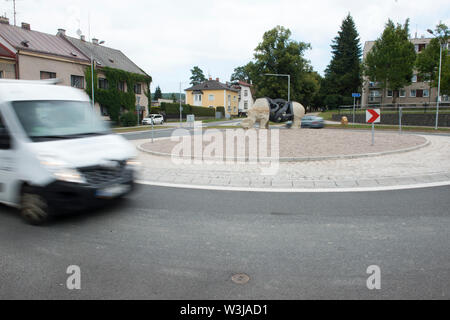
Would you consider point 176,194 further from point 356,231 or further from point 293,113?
point 293,113

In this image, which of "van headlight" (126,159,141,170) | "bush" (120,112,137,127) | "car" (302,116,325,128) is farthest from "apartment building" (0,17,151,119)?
"van headlight" (126,159,141,170)

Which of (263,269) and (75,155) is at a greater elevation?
(75,155)

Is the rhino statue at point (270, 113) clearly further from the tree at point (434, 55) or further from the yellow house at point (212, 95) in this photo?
the yellow house at point (212, 95)

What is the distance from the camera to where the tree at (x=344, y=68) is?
6975cm

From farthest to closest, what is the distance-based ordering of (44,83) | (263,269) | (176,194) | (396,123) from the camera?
(396,123) → (176,194) → (44,83) → (263,269)

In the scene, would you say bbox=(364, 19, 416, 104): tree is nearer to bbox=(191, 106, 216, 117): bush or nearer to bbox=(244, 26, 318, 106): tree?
bbox=(244, 26, 318, 106): tree

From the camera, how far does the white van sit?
5008 mm

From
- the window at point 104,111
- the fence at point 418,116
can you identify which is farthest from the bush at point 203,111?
the fence at point 418,116

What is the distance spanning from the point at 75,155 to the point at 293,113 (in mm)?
24826

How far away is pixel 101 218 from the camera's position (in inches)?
221

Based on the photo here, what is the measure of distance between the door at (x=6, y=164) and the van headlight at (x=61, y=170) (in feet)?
2.42
